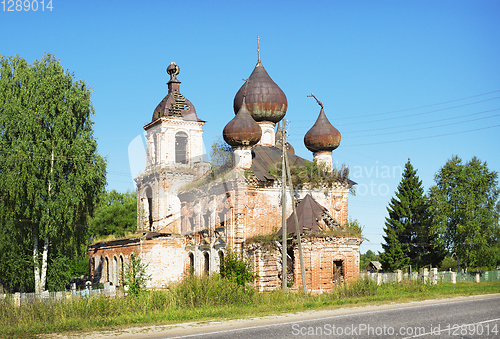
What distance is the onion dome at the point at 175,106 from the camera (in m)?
37.2

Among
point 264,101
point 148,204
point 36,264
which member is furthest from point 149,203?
point 36,264

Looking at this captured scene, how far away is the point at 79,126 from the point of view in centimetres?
2836

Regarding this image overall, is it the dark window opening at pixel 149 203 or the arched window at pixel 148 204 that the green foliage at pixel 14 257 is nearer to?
the arched window at pixel 148 204

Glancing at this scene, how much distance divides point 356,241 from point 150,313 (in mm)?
13100

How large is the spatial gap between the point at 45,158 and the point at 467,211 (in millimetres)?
31128

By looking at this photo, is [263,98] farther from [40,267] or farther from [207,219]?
[40,267]

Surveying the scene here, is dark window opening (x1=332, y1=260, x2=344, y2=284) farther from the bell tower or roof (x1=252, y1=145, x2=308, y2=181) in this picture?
the bell tower

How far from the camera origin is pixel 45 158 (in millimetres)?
25938

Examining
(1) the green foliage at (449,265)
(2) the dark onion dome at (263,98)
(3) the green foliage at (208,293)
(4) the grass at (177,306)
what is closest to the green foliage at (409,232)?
(1) the green foliage at (449,265)

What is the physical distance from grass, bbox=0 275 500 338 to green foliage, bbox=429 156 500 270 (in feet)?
68.0

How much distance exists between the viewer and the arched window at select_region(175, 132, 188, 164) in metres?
37.3

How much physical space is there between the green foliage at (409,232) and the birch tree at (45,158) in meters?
26.9

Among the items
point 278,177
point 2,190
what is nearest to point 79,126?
point 2,190

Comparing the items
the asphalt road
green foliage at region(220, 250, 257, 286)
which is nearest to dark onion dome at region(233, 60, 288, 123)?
green foliage at region(220, 250, 257, 286)
